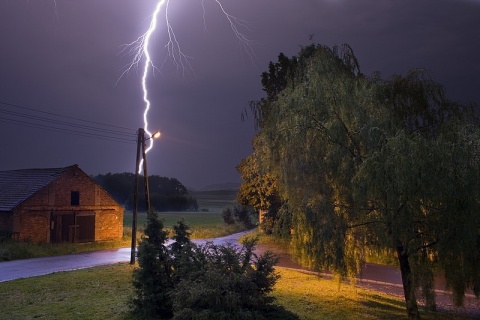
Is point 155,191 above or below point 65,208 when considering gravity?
above

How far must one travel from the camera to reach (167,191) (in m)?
121

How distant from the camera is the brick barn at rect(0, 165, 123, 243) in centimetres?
2852

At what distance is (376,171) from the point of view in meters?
10.9

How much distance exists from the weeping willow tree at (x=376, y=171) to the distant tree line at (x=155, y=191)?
259ft

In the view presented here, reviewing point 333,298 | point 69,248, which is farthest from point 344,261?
point 69,248

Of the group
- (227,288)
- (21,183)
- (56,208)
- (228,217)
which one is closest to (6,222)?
(56,208)

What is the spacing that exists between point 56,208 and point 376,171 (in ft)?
84.3

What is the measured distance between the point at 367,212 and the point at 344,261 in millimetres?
1499

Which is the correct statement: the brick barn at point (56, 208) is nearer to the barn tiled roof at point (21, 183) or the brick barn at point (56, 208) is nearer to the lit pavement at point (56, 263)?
the barn tiled roof at point (21, 183)

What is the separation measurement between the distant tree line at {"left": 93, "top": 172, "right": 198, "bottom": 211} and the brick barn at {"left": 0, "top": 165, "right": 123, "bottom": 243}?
181ft

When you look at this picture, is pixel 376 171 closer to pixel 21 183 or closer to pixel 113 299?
pixel 113 299

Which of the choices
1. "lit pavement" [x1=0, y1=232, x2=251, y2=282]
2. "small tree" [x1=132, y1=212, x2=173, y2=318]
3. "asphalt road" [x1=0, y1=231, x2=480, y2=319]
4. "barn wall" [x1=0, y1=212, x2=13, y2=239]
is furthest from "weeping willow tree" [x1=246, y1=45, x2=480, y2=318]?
"barn wall" [x1=0, y1=212, x2=13, y2=239]

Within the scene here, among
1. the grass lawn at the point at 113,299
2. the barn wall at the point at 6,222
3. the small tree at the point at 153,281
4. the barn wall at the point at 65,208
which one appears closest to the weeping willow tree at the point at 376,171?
the grass lawn at the point at 113,299

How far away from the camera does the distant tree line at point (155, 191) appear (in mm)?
102850
